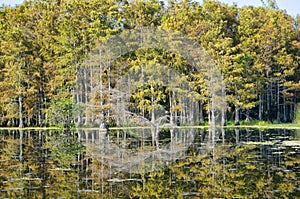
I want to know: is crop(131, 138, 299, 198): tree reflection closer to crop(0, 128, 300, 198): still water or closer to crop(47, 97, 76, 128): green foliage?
crop(0, 128, 300, 198): still water

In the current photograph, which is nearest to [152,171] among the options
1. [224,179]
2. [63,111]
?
[224,179]

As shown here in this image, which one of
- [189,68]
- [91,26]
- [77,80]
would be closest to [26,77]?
[77,80]

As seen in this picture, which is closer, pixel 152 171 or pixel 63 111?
pixel 152 171

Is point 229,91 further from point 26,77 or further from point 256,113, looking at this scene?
point 26,77

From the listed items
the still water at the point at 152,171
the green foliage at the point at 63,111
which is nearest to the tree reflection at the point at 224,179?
the still water at the point at 152,171

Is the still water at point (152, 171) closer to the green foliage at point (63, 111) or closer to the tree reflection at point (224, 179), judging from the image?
the tree reflection at point (224, 179)

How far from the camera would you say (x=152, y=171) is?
1408 cm

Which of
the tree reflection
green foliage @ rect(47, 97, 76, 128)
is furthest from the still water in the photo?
green foliage @ rect(47, 97, 76, 128)

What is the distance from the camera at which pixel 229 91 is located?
141 ft

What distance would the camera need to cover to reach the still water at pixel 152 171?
1086 cm

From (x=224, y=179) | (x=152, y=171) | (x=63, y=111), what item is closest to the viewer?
(x=224, y=179)

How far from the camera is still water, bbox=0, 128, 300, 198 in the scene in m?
10.9

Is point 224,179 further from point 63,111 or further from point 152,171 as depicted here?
point 63,111

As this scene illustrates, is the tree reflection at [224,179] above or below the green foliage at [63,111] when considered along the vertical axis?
below
